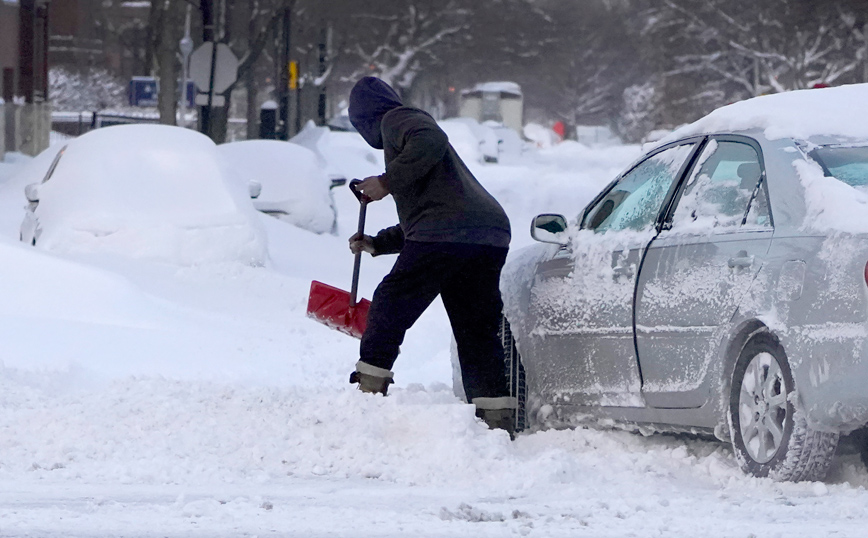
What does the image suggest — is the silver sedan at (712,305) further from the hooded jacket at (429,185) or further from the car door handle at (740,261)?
the hooded jacket at (429,185)

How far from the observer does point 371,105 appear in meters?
6.00

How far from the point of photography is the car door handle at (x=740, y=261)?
505 cm

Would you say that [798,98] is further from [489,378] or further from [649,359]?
[489,378]

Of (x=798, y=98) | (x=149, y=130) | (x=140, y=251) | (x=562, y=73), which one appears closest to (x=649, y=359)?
(x=798, y=98)

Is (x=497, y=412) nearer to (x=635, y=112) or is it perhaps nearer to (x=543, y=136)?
(x=543, y=136)

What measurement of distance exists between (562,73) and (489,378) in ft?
241

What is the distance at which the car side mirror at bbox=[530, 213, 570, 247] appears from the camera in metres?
6.23

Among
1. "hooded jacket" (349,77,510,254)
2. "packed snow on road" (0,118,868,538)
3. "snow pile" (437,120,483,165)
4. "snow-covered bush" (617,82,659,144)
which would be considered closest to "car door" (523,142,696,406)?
"packed snow on road" (0,118,868,538)

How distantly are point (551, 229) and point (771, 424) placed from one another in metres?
1.64

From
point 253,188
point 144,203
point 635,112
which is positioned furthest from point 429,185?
point 635,112

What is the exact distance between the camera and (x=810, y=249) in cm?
480

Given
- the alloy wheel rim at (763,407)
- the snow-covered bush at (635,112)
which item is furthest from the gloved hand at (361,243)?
the snow-covered bush at (635,112)

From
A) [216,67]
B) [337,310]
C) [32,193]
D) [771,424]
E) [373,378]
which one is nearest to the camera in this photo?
[771,424]

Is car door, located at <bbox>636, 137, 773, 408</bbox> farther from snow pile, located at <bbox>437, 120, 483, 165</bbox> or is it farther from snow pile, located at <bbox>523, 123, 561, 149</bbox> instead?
snow pile, located at <bbox>523, 123, 561, 149</bbox>
